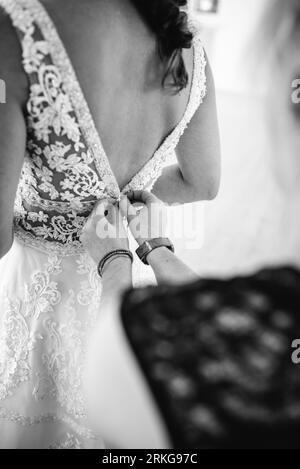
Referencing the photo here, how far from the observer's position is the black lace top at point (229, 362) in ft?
1.25

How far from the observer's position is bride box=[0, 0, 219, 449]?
732mm

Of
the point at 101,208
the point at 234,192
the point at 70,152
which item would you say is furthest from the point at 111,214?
the point at 234,192

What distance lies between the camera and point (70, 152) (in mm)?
828

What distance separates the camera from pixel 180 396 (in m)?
0.39

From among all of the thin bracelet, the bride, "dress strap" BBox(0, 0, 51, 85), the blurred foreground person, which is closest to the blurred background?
the bride

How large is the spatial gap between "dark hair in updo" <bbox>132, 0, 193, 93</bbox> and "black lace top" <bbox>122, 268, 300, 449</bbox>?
545mm

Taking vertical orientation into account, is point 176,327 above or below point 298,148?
below

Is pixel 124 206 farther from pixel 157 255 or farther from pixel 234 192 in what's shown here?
pixel 234 192

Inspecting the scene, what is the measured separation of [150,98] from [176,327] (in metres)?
0.55

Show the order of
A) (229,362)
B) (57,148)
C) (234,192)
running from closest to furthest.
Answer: (229,362) < (57,148) < (234,192)

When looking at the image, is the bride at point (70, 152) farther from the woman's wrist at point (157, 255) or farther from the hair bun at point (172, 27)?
the woman's wrist at point (157, 255)

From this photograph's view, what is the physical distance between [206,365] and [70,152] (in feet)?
1.76
